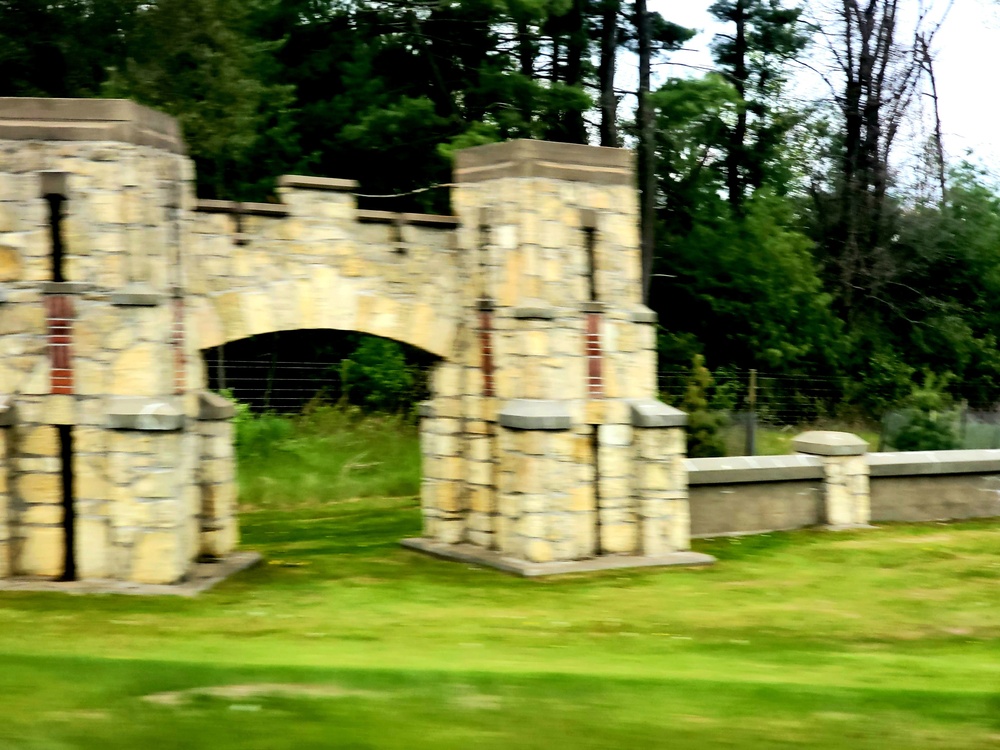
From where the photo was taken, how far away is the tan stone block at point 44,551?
10445mm

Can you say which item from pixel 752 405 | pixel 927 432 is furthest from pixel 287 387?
pixel 927 432

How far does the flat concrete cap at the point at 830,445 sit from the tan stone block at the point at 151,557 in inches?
305

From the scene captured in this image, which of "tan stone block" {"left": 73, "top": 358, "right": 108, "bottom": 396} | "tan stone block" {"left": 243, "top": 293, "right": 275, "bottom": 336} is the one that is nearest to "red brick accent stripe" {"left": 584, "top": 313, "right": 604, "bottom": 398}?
"tan stone block" {"left": 243, "top": 293, "right": 275, "bottom": 336}

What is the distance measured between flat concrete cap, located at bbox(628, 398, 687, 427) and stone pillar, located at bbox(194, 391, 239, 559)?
12.9ft

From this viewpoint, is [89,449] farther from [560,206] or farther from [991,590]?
[991,590]

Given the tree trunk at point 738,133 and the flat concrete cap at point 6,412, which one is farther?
the tree trunk at point 738,133

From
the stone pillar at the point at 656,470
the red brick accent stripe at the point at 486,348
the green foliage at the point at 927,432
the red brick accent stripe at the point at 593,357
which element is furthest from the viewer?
the green foliage at the point at 927,432

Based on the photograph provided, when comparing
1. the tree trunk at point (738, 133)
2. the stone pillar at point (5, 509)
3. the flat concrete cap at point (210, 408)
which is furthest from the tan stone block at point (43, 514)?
the tree trunk at point (738, 133)

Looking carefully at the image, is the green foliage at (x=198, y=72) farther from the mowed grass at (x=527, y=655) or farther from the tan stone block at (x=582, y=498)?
the tan stone block at (x=582, y=498)

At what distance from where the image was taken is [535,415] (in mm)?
11758

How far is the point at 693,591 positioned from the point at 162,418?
474 cm

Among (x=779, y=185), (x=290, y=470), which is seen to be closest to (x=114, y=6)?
(x=290, y=470)

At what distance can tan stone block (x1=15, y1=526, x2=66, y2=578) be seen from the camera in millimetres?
10445

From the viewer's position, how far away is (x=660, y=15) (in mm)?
26828
